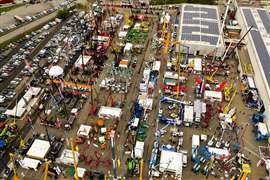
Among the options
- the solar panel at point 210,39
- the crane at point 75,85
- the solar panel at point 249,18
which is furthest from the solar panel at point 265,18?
the crane at point 75,85

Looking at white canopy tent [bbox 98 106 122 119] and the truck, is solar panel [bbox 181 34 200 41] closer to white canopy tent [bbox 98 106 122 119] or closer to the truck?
white canopy tent [bbox 98 106 122 119]

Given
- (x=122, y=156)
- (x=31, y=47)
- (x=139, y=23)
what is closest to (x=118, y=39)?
(x=139, y=23)

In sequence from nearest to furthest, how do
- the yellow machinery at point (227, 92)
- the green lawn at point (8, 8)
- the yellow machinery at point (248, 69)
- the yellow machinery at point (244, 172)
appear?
the yellow machinery at point (244, 172) → the yellow machinery at point (227, 92) → the yellow machinery at point (248, 69) → the green lawn at point (8, 8)

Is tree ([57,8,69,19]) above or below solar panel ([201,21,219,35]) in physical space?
above

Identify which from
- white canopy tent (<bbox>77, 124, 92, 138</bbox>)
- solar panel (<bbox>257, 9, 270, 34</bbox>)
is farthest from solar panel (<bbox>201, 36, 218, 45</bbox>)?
white canopy tent (<bbox>77, 124, 92, 138</bbox>)

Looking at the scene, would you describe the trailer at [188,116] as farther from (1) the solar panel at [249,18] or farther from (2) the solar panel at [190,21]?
(1) the solar panel at [249,18]

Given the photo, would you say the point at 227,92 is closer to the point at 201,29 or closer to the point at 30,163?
the point at 201,29
